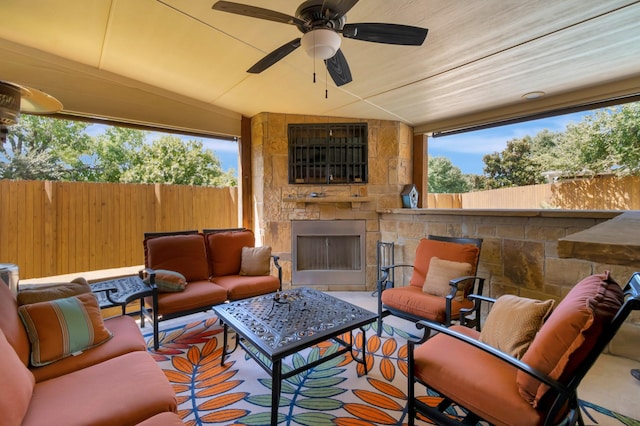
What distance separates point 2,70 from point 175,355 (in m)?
2.91

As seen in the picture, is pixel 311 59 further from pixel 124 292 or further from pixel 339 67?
pixel 124 292

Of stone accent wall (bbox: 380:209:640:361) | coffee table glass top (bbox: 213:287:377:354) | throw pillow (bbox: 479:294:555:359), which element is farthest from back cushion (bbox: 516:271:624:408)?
stone accent wall (bbox: 380:209:640:361)

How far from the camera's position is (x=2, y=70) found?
2438 millimetres

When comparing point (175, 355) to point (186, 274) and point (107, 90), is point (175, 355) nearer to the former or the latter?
point (186, 274)

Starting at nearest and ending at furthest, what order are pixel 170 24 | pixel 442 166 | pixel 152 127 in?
pixel 170 24, pixel 152 127, pixel 442 166

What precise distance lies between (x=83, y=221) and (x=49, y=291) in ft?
5.33

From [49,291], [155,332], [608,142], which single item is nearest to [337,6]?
[49,291]

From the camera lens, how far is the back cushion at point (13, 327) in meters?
1.37

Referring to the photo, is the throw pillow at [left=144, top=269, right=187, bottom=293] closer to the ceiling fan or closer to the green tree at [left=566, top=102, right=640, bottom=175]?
the ceiling fan

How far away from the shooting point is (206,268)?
313cm

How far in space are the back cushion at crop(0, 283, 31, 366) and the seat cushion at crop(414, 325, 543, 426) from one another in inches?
80.4

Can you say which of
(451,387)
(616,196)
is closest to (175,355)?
(451,387)

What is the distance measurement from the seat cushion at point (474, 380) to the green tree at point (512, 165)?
3796mm

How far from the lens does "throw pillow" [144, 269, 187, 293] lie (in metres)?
2.55
